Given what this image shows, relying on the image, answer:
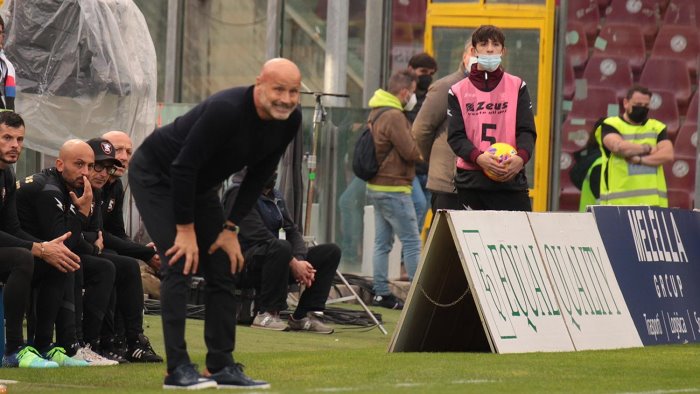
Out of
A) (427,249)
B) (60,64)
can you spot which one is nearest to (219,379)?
(427,249)

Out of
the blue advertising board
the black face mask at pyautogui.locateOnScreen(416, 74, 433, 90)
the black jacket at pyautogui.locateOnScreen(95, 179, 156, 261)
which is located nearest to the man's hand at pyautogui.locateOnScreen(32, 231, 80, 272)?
the black jacket at pyautogui.locateOnScreen(95, 179, 156, 261)

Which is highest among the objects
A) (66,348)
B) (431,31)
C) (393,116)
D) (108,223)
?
(431,31)

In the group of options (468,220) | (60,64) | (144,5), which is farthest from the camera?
(144,5)

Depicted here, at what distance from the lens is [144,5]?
23.7m

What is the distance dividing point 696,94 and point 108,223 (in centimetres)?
920

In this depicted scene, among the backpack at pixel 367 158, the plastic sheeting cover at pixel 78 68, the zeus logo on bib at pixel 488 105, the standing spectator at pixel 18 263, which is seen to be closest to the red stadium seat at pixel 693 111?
the backpack at pixel 367 158

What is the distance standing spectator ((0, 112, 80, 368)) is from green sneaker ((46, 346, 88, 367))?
0.08m

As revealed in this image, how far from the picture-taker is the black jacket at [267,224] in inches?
514

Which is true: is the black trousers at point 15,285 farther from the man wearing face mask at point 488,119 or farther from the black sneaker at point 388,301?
the black sneaker at point 388,301

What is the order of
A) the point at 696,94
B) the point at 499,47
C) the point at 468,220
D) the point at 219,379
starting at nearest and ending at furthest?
the point at 219,379, the point at 468,220, the point at 499,47, the point at 696,94

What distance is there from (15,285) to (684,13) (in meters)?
10.7

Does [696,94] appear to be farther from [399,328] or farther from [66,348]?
[66,348]

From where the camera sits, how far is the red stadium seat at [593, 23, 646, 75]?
1858 centimetres

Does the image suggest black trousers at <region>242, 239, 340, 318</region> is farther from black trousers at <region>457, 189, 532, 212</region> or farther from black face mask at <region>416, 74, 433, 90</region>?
black face mask at <region>416, 74, 433, 90</region>
